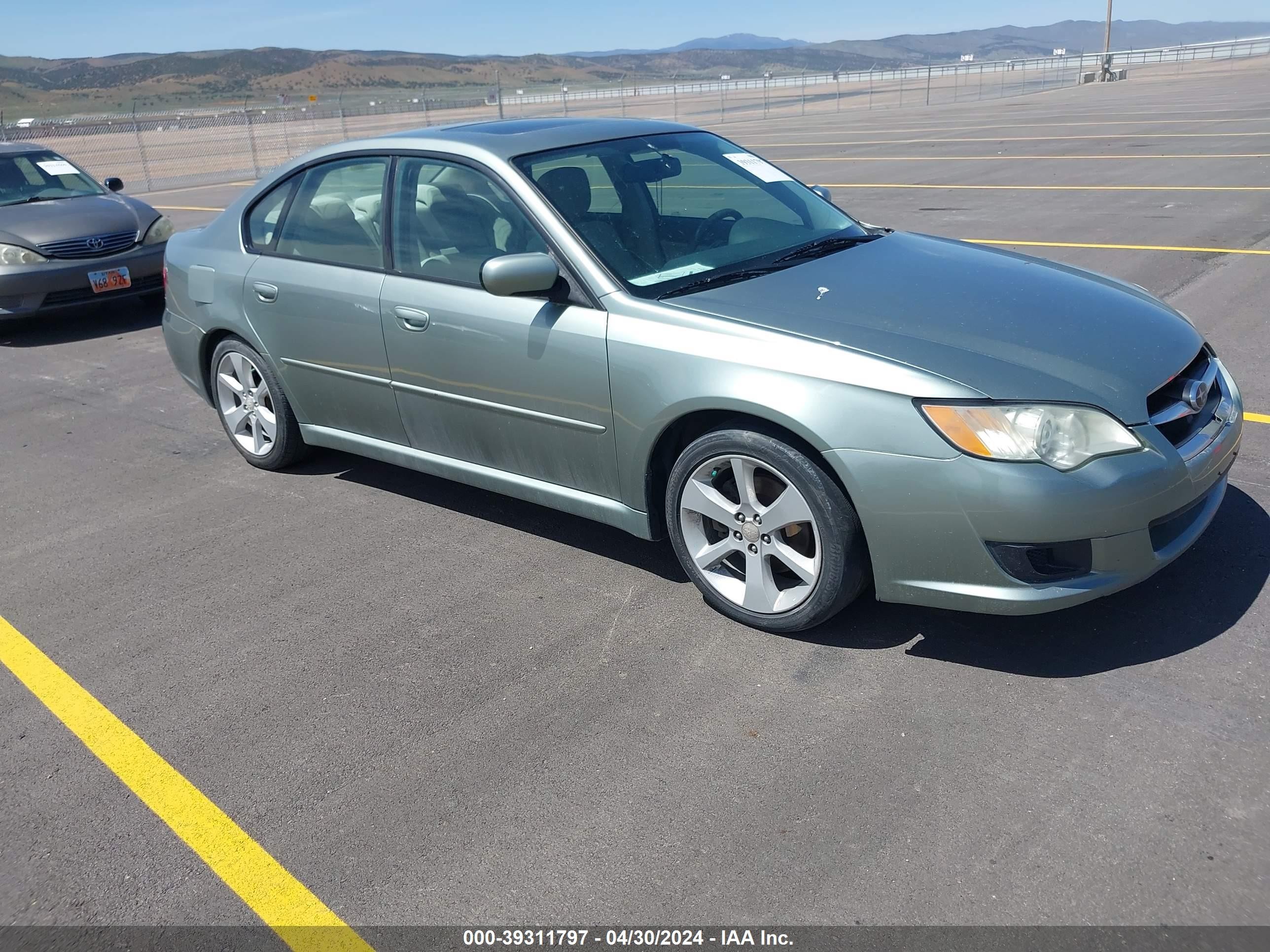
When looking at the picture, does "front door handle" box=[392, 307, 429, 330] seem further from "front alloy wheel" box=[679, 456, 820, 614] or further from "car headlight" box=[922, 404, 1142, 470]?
"car headlight" box=[922, 404, 1142, 470]

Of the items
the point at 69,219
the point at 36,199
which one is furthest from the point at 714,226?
the point at 36,199

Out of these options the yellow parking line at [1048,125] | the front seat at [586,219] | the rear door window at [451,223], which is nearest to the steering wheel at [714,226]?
the front seat at [586,219]

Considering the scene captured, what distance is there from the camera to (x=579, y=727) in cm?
325

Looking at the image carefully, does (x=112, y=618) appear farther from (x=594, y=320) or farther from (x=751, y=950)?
(x=751, y=950)

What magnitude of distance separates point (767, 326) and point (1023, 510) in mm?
967

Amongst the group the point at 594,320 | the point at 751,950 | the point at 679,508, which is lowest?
the point at 751,950

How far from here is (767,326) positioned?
347 cm

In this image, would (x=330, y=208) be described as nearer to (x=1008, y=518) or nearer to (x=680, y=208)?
(x=680, y=208)

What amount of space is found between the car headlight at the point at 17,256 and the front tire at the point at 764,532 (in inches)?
287

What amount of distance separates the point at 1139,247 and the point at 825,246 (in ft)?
20.7

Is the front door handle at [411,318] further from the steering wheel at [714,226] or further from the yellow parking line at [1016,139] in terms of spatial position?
the yellow parking line at [1016,139]

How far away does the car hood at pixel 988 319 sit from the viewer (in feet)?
10.6

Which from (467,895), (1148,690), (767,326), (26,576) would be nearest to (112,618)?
(26,576)

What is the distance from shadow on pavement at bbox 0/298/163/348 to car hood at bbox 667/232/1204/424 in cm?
722
